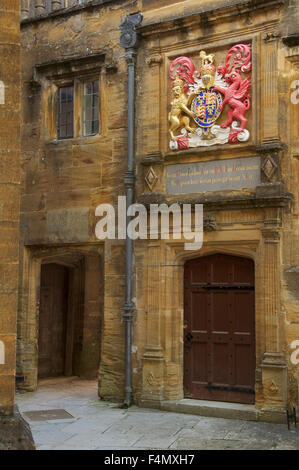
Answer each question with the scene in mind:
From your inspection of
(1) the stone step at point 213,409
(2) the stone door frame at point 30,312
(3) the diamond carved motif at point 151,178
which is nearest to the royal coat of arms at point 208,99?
(3) the diamond carved motif at point 151,178

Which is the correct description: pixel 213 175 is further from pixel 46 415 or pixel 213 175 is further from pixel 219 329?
pixel 46 415

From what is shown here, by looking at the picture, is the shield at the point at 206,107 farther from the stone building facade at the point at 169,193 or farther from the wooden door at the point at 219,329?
the wooden door at the point at 219,329

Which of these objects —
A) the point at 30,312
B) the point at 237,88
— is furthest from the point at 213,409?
the point at 237,88

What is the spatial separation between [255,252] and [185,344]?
1.84 metres

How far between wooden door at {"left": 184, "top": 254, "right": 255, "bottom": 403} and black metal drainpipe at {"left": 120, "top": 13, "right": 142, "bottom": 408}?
0.86 m

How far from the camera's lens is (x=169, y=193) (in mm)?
9047

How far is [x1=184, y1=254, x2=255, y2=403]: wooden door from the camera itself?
8555 millimetres

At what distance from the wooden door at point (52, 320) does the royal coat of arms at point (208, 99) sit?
15.8 feet

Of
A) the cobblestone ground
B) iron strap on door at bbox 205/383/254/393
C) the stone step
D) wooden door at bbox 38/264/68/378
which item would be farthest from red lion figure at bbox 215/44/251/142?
wooden door at bbox 38/264/68/378

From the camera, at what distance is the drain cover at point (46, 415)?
8234 millimetres

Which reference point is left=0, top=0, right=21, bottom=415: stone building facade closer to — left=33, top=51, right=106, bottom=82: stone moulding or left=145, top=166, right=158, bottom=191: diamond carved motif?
left=145, top=166, right=158, bottom=191: diamond carved motif
